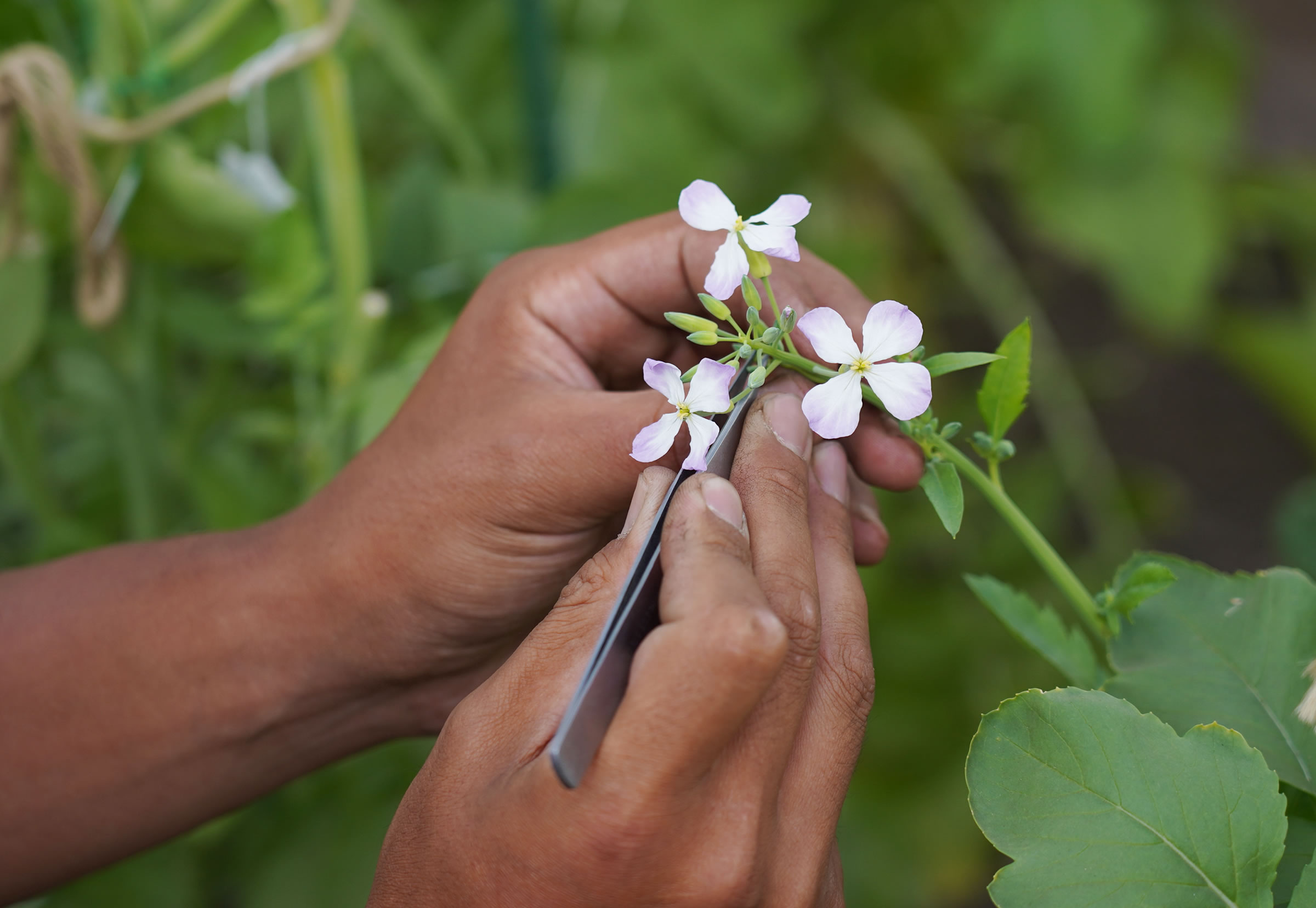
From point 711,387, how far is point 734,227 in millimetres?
95

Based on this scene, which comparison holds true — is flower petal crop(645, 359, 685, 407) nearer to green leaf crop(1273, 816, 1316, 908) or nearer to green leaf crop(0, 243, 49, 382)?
green leaf crop(1273, 816, 1316, 908)

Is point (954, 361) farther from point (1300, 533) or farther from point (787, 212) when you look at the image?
point (1300, 533)

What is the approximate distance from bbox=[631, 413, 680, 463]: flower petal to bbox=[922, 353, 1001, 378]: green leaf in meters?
0.15

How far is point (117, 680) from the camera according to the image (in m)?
0.83

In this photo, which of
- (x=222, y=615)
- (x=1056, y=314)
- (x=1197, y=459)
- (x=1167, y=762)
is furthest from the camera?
(x=1056, y=314)

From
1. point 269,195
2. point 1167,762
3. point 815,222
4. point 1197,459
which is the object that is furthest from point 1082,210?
point 1167,762

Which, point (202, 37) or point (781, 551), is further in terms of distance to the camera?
point (202, 37)

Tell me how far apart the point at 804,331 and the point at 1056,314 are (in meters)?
1.83

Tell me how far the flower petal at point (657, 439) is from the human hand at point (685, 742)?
27mm

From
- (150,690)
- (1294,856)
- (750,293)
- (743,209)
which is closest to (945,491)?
(750,293)

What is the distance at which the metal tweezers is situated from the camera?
1.52 feet

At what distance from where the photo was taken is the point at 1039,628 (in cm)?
62

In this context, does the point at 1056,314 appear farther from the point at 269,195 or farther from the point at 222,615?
the point at 222,615

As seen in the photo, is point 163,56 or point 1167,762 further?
point 163,56
